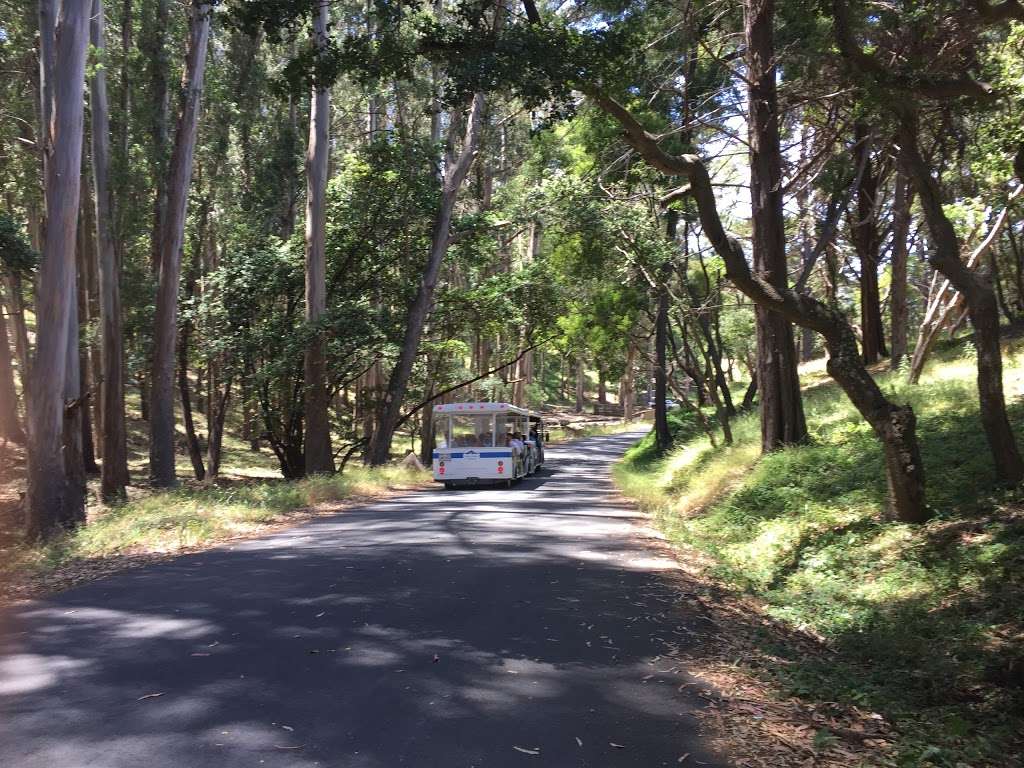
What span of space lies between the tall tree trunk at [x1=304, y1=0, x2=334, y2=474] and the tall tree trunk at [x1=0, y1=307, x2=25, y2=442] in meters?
13.6

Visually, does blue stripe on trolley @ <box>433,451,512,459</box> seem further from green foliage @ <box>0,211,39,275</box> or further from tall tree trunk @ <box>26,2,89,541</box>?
tall tree trunk @ <box>26,2,89,541</box>

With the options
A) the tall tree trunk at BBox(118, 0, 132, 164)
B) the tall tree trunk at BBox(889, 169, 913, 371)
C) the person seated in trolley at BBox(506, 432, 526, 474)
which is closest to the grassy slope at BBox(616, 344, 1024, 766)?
the tall tree trunk at BBox(889, 169, 913, 371)

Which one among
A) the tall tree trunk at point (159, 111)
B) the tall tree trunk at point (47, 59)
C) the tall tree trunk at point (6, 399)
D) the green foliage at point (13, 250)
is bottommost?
the tall tree trunk at point (6, 399)

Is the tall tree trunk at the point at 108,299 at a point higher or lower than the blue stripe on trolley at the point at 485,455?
higher

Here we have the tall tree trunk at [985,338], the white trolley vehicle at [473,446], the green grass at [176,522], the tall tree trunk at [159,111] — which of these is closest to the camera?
the tall tree trunk at [985,338]

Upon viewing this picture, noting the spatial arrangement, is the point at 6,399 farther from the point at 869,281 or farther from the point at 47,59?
the point at 869,281

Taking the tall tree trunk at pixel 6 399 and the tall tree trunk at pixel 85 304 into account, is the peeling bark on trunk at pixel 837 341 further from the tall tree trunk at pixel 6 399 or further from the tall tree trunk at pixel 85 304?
the tall tree trunk at pixel 6 399

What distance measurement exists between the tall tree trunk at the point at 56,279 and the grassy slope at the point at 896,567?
9.93 metres

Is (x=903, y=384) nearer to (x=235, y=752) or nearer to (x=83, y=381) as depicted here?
(x=235, y=752)

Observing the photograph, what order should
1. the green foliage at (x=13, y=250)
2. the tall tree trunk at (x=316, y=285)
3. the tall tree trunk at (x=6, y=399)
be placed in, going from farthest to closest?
the tall tree trunk at (x=6, y=399), the tall tree trunk at (x=316, y=285), the green foliage at (x=13, y=250)

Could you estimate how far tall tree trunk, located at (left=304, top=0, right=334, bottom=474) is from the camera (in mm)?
21688

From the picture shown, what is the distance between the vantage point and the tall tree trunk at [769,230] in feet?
45.3

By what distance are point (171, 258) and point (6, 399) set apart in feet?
51.8

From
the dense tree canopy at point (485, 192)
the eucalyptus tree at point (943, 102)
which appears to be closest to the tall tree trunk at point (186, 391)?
the dense tree canopy at point (485, 192)
